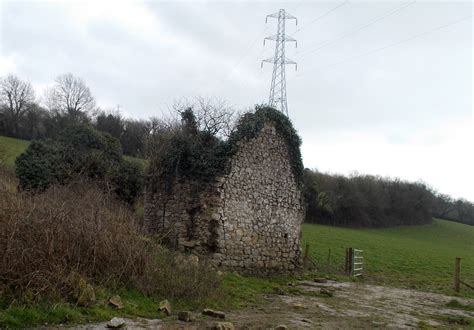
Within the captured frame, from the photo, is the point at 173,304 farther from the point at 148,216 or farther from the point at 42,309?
the point at 148,216

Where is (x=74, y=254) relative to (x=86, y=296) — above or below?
above

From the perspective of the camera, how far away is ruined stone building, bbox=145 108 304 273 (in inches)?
556

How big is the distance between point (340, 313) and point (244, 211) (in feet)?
18.0

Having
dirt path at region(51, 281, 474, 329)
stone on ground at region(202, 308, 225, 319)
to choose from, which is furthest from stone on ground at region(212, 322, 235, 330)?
stone on ground at region(202, 308, 225, 319)

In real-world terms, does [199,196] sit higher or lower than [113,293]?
higher

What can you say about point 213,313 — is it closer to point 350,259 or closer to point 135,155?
point 350,259

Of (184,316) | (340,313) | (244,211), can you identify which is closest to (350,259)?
(244,211)

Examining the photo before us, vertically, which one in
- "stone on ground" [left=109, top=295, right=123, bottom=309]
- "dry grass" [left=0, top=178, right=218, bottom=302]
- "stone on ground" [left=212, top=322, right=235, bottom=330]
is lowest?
"stone on ground" [left=212, top=322, right=235, bottom=330]

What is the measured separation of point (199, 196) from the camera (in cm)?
1436

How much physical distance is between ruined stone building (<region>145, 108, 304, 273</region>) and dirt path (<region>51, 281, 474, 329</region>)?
71.5 inches

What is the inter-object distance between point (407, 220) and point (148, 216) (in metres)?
59.8

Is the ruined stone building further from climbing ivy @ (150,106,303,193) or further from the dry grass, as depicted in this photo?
the dry grass

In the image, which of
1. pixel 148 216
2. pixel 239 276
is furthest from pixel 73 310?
pixel 148 216

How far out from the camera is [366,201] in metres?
61.1
